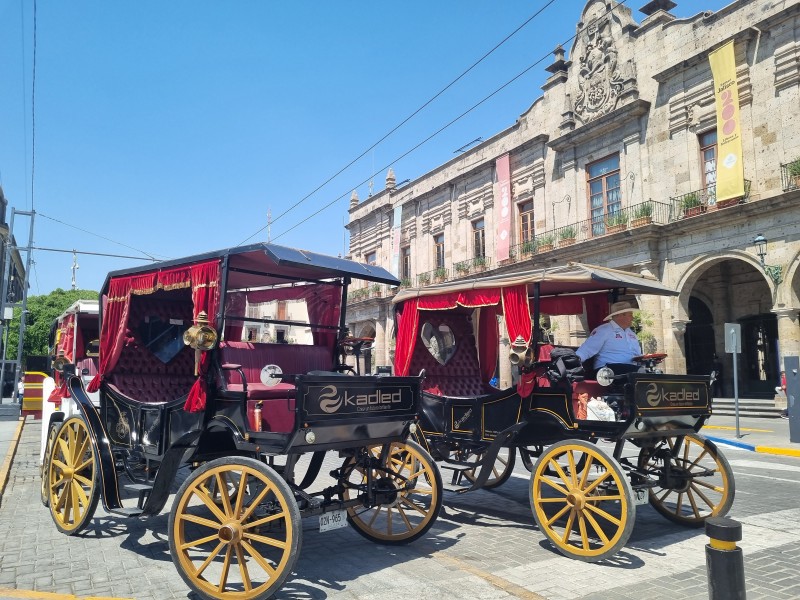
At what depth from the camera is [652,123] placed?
22.5 meters

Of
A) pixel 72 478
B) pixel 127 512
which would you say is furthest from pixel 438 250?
pixel 127 512

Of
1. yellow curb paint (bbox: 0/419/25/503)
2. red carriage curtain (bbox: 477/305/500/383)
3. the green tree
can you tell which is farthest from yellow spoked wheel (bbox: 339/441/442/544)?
the green tree

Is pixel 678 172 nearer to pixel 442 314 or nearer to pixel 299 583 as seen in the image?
pixel 442 314

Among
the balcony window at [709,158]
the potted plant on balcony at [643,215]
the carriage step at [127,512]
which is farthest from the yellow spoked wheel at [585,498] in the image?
the balcony window at [709,158]

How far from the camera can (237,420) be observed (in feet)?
15.8

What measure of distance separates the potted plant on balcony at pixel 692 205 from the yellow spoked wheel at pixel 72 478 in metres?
19.6

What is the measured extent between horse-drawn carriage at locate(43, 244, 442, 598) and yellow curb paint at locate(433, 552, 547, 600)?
38cm

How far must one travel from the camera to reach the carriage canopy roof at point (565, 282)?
6004 mm

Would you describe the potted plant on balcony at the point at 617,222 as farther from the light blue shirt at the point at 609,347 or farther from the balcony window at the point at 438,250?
the light blue shirt at the point at 609,347

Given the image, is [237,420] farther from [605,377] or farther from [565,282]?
[565,282]

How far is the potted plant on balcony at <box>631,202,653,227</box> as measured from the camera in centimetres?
2130

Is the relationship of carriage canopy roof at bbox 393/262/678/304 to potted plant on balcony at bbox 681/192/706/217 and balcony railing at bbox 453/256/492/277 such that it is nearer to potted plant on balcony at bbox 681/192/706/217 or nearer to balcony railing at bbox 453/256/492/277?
potted plant on balcony at bbox 681/192/706/217

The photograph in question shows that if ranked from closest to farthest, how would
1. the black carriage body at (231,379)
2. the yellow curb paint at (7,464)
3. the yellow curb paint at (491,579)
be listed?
the yellow curb paint at (491,579) → the black carriage body at (231,379) → the yellow curb paint at (7,464)

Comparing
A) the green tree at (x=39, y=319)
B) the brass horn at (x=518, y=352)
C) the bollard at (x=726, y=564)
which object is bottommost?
the bollard at (x=726, y=564)
